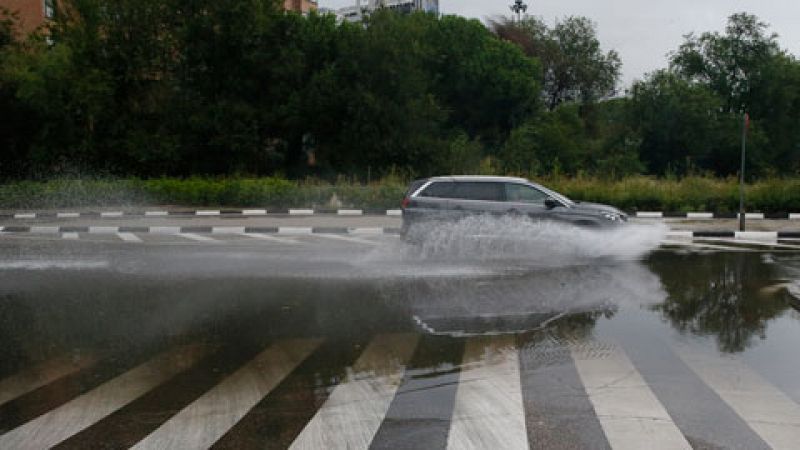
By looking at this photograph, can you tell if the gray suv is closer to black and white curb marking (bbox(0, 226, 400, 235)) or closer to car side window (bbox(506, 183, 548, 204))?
car side window (bbox(506, 183, 548, 204))

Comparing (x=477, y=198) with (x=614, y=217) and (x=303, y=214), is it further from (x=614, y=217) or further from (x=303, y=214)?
(x=303, y=214)

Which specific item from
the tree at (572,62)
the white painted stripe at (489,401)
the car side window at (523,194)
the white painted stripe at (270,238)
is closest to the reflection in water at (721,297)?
the white painted stripe at (489,401)

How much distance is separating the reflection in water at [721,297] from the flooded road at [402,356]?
2.2 inches

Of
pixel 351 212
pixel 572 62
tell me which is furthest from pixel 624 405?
pixel 572 62

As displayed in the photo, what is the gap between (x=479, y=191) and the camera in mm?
15828

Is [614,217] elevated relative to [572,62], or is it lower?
lower

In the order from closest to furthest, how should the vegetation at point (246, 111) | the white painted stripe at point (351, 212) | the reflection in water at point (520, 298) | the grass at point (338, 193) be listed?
the reflection in water at point (520, 298) → the white painted stripe at point (351, 212) → the grass at point (338, 193) → the vegetation at point (246, 111)

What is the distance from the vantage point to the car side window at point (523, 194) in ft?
50.9

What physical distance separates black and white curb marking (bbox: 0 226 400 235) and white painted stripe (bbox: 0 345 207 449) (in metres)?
12.5

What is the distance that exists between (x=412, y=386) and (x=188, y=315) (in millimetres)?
4125

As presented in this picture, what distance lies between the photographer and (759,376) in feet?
21.5

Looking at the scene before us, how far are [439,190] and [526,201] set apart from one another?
1808mm

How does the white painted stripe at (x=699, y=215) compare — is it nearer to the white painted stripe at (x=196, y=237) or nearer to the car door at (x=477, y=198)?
the car door at (x=477, y=198)

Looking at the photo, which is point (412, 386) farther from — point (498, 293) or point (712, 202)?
point (712, 202)
